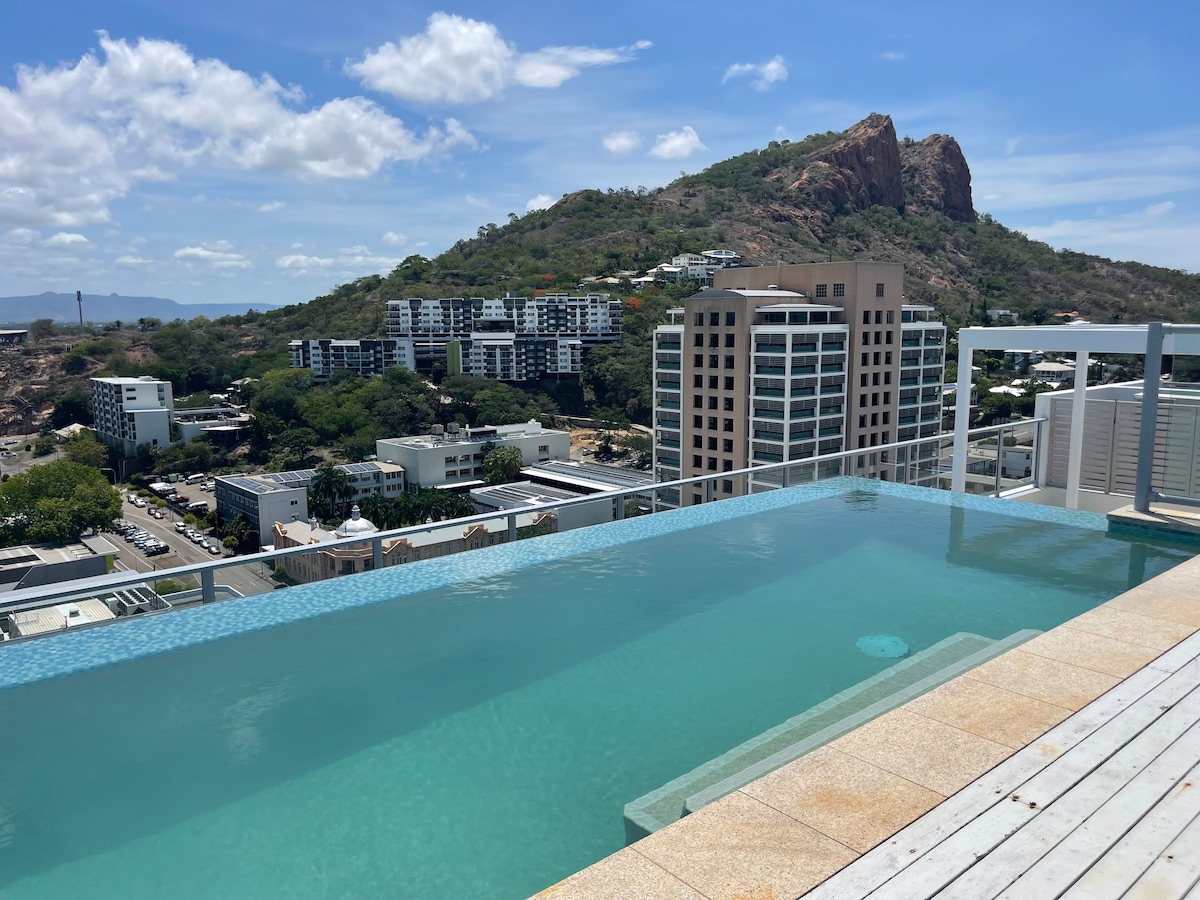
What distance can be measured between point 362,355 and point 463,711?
60.9 meters

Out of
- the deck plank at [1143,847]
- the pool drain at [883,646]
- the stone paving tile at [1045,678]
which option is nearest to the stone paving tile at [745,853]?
the deck plank at [1143,847]

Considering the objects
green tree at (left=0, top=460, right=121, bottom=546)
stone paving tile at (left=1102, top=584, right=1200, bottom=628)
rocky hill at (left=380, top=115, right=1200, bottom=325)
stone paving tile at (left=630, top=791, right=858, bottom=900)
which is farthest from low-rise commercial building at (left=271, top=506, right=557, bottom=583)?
rocky hill at (left=380, top=115, right=1200, bottom=325)

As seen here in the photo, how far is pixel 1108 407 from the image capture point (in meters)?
7.84

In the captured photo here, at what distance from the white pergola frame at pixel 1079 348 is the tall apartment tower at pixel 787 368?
19.5m

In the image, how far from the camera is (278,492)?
3444cm

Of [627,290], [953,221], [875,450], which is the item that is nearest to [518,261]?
[627,290]

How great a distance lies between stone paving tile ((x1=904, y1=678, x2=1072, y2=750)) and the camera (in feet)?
8.48

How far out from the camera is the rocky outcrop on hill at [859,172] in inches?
3765

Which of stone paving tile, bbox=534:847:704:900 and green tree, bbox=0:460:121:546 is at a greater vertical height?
stone paving tile, bbox=534:847:704:900

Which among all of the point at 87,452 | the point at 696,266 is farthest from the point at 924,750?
the point at 696,266

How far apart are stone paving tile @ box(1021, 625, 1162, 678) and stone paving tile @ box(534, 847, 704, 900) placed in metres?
2.04

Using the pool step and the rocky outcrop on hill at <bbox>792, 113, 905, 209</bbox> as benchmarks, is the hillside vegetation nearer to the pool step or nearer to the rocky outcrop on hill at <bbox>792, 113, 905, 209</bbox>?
the rocky outcrop on hill at <bbox>792, 113, 905, 209</bbox>

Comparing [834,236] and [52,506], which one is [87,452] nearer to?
[52,506]

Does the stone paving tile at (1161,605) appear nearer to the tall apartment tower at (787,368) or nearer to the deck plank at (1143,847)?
the deck plank at (1143,847)
